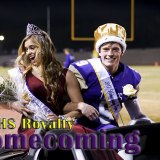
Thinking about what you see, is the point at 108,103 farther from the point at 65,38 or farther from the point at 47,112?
the point at 65,38

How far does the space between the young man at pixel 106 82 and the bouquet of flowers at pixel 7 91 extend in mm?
313

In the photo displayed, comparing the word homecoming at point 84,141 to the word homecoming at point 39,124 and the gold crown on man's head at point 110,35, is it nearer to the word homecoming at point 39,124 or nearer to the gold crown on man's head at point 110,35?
the word homecoming at point 39,124

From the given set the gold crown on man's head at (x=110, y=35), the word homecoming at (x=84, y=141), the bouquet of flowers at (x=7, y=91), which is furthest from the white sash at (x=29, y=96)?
the word homecoming at (x=84, y=141)

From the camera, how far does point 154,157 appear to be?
187 cm

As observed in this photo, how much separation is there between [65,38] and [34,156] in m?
33.3

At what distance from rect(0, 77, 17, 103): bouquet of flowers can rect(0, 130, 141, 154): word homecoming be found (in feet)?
1.72

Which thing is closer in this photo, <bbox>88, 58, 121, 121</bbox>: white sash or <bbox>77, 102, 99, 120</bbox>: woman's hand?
<bbox>77, 102, 99, 120</bbox>: woman's hand

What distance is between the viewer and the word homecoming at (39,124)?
1.93m

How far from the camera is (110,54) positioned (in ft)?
8.05

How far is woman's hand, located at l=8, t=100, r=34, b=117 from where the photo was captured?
2406 mm

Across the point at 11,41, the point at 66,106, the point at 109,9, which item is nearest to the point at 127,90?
the point at 66,106

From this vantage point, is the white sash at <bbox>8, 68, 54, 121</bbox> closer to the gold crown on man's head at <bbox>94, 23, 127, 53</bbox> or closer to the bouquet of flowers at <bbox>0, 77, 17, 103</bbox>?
the bouquet of flowers at <bbox>0, 77, 17, 103</bbox>

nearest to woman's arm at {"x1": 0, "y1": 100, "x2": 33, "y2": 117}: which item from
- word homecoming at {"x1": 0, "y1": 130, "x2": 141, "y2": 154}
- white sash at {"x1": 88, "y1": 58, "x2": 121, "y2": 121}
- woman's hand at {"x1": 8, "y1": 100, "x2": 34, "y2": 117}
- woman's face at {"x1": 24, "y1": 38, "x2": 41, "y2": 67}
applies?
A: woman's hand at {"x1": 8, "y1": 100, "x2": 34, "y2": 117}

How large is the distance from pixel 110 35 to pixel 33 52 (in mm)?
408
